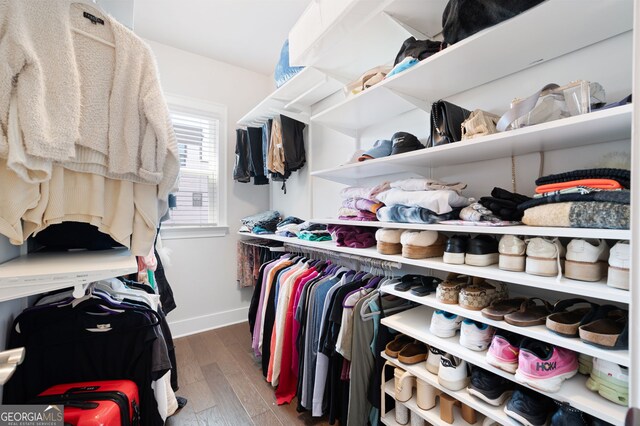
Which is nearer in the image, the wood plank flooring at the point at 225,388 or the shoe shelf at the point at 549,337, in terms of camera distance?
the shoe shelf at the point at 549,337

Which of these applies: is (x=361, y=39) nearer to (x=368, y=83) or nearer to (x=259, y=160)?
(x=368, y=83)

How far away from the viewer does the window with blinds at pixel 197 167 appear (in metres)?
2.62

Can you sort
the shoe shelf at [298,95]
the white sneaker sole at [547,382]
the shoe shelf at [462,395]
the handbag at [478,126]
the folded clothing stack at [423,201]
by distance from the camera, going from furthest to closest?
the shoe shelf at [298,95] → the folded clothing stack at [423,201] → the handbag at [478,126] → the shoe shelf at [462,395] → the white sneaker sole at [547,382]

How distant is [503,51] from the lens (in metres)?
0.92

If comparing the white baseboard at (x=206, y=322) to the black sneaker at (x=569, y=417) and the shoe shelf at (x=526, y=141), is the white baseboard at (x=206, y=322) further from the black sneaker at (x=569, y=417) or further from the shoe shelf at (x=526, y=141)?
the black sneaker at (x=569, y=417)

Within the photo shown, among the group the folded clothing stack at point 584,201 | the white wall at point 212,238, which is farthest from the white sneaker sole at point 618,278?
the white wall at point 212,238

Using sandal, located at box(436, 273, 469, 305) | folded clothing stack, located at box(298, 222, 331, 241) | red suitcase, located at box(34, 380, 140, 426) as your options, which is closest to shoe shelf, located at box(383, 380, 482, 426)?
sandal, located at box(436, 273, 469, 305)

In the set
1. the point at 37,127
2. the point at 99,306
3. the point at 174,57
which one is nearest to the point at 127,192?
the point at 37,127

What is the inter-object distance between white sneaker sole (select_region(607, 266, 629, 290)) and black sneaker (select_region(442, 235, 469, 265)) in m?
0.38

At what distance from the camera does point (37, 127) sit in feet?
2.06

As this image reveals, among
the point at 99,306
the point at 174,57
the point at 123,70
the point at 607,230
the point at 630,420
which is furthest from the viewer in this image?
the point at 174,57

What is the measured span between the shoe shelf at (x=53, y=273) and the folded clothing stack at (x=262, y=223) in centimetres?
164

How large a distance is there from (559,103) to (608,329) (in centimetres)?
64

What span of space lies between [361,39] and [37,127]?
1.31m
